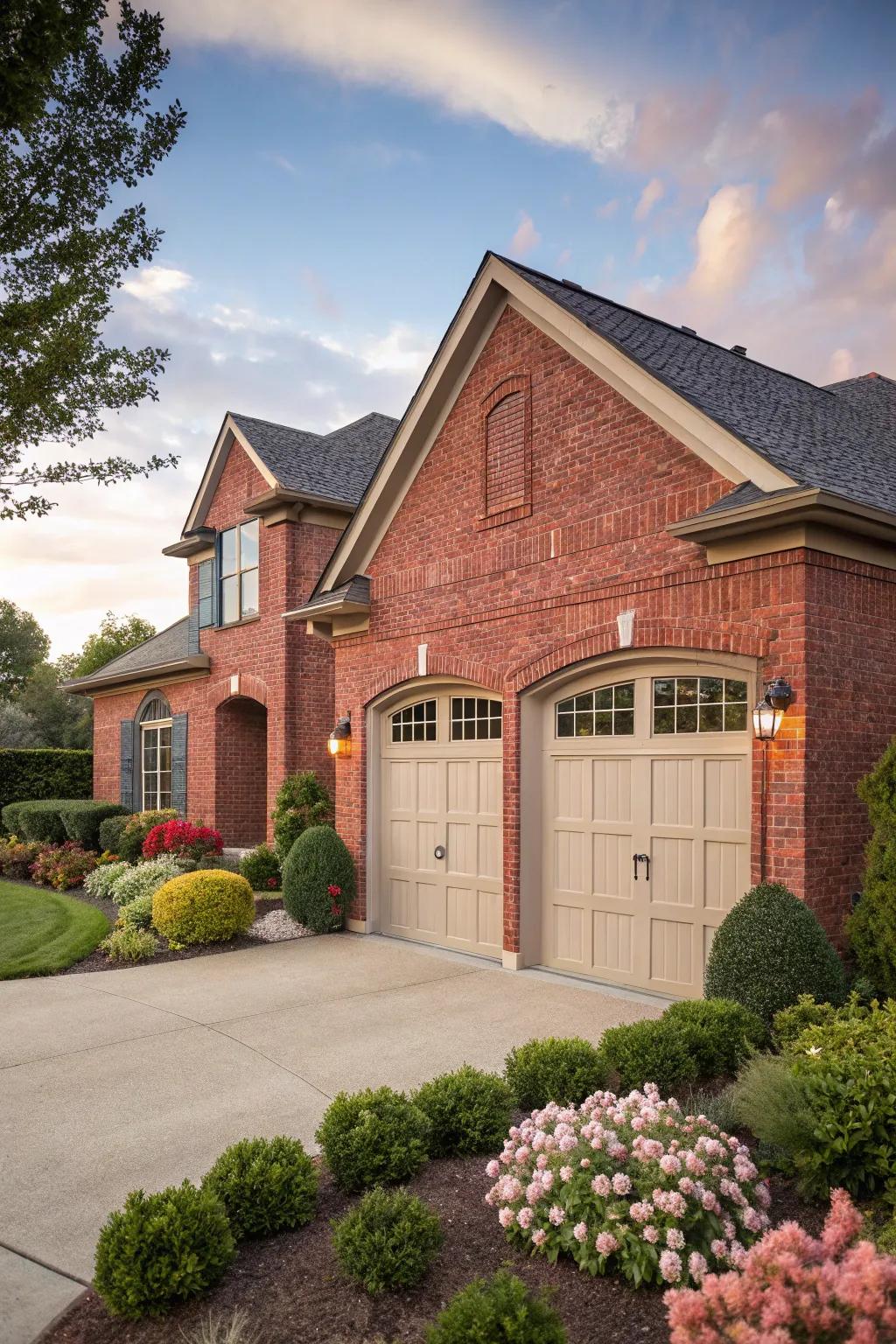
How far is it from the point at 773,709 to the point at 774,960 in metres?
1.91

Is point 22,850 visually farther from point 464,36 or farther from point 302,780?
point 464,36

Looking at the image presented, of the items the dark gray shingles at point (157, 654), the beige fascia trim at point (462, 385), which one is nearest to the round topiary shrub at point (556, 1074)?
the beige fascia trim at point (462, 385)

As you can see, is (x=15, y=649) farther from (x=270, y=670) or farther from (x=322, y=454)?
(x=270, y=670)

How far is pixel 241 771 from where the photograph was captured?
17.7m

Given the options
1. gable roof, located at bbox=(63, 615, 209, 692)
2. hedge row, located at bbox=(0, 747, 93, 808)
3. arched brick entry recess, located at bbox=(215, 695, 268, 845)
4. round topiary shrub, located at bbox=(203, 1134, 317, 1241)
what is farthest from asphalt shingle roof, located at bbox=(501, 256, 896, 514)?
hedge row, located at bbox=(0, 747, 93, 808)

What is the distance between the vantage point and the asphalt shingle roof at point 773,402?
8023 mm

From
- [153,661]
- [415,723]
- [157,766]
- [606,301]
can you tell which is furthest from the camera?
[157,766]

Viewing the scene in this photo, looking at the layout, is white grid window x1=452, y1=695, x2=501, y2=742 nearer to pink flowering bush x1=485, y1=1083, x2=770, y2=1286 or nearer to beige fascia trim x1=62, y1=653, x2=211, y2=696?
pink flowering bush x1=485, y1=1083, x2=770, y2=1286

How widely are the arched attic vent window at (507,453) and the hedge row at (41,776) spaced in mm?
17268

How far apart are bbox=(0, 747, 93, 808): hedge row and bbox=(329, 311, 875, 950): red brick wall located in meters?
13.8

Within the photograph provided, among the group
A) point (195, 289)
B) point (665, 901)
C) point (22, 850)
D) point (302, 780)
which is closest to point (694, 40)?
point (195, 289)

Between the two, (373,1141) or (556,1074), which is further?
(556,1074)

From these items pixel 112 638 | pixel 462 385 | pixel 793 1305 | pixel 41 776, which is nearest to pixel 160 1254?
pixel 793 1305

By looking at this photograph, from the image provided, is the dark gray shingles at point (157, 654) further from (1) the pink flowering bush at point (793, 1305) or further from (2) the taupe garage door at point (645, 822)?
(1) the pink flowering bush at point (793, 1305)
